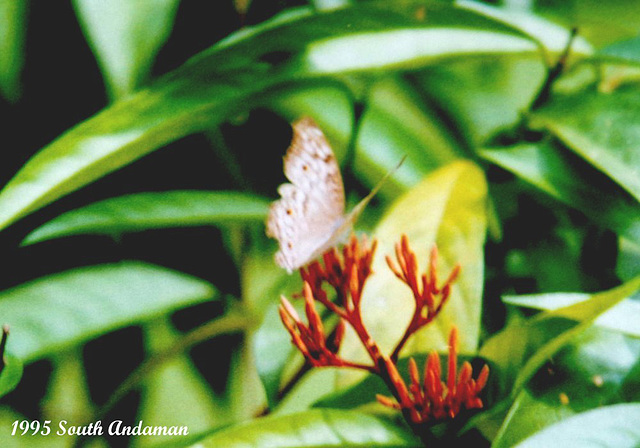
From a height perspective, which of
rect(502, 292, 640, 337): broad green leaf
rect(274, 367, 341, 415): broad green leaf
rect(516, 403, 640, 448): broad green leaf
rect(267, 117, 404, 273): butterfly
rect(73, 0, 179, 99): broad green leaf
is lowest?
rect(274, 367, 341, 415): broad green leaf

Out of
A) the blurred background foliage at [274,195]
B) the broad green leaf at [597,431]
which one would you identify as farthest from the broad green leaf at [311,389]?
the broad green leaf at [597,431]

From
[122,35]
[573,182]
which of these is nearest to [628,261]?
[573,182]

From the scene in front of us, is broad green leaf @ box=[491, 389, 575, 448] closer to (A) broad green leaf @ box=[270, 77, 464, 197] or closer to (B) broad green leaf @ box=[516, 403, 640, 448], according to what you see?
(B) broad green leaf @ box=[516, 403, 640, 448]

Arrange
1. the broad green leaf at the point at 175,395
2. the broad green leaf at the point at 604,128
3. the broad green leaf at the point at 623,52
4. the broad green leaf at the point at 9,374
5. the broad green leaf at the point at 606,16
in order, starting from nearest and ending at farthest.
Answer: the broad green leaf at the point at 9,374
the broad green leaf at the point at 604,128
the broad green leaf at the point at 623,52
the broad green leaf at the point at 606,16
the broad green leaf at the point at 175,395

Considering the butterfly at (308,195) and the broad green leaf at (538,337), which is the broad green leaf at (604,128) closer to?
the broad green leaf at (538,337)

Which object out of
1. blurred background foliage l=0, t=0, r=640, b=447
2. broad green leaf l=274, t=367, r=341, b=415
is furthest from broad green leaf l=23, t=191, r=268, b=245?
broad green leaf l=274, t=367, r=341, b=415

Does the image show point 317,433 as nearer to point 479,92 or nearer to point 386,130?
point 386,130
